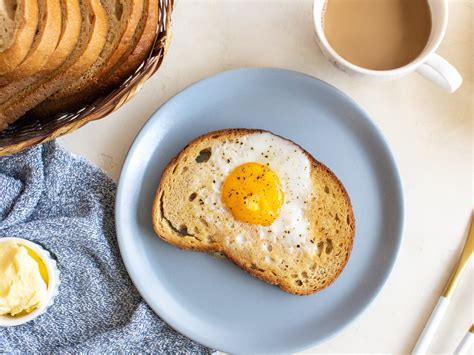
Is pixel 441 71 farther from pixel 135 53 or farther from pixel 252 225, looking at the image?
pixel 135 53

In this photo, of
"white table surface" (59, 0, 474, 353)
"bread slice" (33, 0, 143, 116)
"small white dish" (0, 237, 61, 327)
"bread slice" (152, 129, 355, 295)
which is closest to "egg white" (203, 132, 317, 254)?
"bread slice" (152, 129, 355, 295)

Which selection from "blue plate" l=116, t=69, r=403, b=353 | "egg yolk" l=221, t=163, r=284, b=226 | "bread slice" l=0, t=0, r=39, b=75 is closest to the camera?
"bread slice" l=0, t=0, r=39, b=75

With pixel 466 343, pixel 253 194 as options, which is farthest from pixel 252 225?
pixel 466 343

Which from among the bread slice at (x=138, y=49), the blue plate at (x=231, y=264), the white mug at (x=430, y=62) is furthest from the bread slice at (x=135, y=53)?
the white mug at (x=430, y=62)

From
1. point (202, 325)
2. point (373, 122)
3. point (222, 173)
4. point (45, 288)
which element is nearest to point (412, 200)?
point (373, 122)

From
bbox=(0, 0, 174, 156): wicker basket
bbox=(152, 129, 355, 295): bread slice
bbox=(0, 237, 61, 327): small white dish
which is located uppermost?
bbox=(0, 0, 174, 156): wicker basket

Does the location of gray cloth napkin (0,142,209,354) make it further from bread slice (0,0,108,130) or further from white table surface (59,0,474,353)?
bread slice (0,0,108,130)

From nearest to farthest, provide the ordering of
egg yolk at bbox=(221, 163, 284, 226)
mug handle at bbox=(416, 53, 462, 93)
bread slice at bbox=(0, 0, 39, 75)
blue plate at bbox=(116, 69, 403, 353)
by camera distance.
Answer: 1. bread slice at bbox=(0, 0, 39, 75)
2. mug handle at bbox=(416, 53, 462, 93)
3. egg yolk at bbox=(221, 163, 284, 226)
4. blue plate at bbox=(116, 69, 403, 353)
